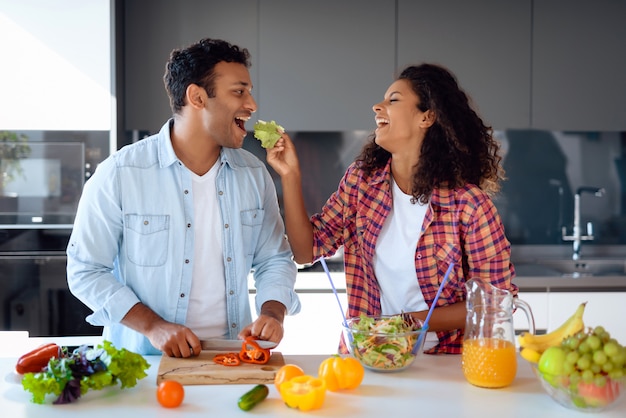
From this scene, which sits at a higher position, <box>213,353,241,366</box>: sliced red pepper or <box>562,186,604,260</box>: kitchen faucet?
<box>562,186,604,260</box>: kitchen faucet

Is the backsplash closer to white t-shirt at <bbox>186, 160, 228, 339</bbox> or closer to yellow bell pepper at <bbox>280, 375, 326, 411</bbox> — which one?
white t-shirt at <bbox>186, 160, 228, 339</bbox>

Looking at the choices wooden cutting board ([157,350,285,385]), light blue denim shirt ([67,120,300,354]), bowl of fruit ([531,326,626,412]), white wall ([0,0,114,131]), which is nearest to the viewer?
bowl of fruit ([531,326,626,412])

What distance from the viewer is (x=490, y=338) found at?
1670mm

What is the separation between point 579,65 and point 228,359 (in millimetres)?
2841

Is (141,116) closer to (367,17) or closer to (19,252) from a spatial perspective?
(19,252)

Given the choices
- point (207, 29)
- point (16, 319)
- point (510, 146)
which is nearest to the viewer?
point (16, 319)

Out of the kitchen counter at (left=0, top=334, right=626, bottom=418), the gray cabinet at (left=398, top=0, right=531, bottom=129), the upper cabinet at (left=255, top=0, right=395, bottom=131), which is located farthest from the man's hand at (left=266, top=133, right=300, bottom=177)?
the gray cabinet at (left=398, top=0, right=531, bottom=129)

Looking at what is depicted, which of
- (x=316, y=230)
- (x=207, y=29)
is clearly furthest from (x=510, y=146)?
(x=316, y=230)

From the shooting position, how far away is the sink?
3965mm

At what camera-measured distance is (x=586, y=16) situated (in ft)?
12.6

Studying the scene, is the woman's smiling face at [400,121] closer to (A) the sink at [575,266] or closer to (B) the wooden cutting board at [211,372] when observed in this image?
(B) the wooden cutting board at [211,372]

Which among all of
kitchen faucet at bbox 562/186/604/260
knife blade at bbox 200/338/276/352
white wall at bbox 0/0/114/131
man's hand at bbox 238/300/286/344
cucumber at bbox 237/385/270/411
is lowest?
cucumber at bbox 237/385/270/411

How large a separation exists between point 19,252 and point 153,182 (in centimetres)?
174

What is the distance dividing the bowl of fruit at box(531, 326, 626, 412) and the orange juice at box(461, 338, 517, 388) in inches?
4.6
